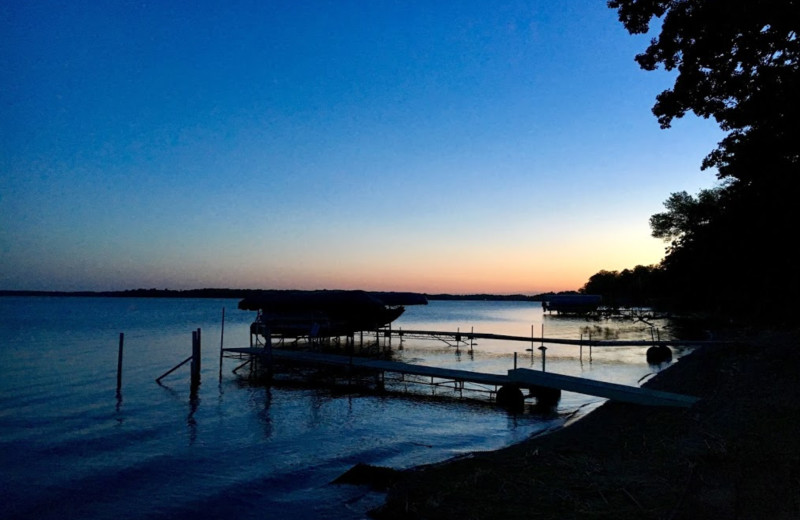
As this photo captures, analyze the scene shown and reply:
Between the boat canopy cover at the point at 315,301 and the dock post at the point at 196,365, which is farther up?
the boat canopy cover at the point at 315,301

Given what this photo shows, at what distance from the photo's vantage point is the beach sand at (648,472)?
7359 mm

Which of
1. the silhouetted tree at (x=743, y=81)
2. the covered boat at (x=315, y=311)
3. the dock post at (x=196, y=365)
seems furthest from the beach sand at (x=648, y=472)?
the covered boat at (x=315, y=311)

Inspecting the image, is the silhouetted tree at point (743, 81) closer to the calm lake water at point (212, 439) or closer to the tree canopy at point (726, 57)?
the tree canopy at point (726, 57)

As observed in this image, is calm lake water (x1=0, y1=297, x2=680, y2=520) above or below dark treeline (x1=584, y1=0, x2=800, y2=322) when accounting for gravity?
below

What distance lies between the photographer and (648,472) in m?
9.09

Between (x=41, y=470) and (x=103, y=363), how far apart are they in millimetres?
25332

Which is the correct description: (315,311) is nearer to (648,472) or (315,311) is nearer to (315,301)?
(315,301)


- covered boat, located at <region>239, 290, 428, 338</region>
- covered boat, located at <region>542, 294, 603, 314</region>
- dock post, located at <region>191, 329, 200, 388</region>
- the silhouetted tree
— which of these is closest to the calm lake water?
dock post, located at <region>191, 329, 200, 388</region>

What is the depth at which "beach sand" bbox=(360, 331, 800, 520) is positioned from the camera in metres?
7.36

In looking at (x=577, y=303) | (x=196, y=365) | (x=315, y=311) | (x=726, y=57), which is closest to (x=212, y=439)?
(x=196, y=365)

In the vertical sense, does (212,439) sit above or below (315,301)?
below

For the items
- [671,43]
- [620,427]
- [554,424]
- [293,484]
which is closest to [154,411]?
[293,484]

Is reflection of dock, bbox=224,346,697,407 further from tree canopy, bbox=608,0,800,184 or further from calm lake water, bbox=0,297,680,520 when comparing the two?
tree canopy, bbox=608,0,800,184

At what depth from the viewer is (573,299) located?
99.7m
